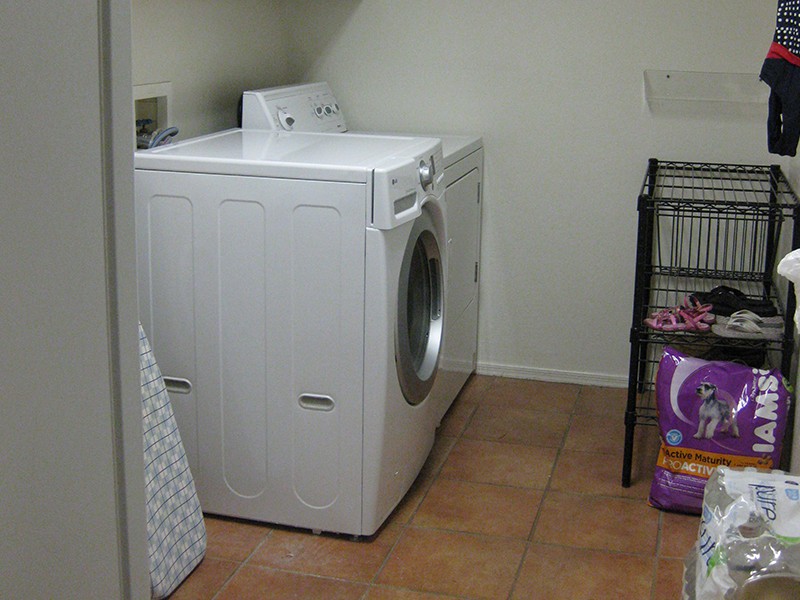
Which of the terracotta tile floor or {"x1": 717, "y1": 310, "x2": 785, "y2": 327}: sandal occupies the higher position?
{"x1": 717, "y1": 310, "x2": 785, "y2": 327}: sandal

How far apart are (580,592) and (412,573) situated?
406 millimetres

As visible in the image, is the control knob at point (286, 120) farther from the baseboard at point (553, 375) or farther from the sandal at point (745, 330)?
the sandal at point (745, 330)

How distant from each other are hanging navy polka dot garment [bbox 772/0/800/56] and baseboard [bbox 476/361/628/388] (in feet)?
5.64

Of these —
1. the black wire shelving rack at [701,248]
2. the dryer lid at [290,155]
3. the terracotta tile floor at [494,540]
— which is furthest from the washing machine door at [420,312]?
the black wire shelving rack at [701,248]

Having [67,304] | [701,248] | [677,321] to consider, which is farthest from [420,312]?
[67,304]

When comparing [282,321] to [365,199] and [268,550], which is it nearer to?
[365,199]

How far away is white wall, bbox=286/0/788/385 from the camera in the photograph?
10.6ft

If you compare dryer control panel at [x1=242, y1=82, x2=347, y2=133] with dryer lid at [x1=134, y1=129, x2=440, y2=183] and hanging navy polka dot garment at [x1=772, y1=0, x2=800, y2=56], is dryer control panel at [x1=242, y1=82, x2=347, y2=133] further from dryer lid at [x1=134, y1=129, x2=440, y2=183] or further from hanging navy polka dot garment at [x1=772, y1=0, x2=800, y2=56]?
hanging navy polka dot garment at [x1=772, y1=0, x2=800, y2=56]

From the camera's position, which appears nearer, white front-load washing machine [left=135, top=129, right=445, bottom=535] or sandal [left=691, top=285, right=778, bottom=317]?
white front-load washing machine [left=135, top=129, right=445, bottom=535]

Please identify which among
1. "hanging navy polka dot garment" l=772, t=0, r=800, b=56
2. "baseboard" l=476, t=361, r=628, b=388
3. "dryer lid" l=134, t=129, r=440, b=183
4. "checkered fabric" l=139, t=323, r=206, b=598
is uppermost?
"hanging navy polka dot garment" l=772, t=0, r=800, b=56

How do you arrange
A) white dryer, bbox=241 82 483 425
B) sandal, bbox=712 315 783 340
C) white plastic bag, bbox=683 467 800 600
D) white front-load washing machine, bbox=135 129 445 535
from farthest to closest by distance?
white dryer, bbox=241 82 483 425 < sandal, bbox=712 315 783 340 < white front-load washing machine, bbox=135 129 445 535 < white plastic bag, bbox=683 467 800 600

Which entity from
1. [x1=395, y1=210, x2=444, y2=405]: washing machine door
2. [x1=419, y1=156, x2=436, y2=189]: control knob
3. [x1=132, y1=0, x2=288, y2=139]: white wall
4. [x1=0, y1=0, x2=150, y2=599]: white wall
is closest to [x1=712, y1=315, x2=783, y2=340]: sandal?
[x1=395, y1=210, x2=444, y2=405]: washing machine door

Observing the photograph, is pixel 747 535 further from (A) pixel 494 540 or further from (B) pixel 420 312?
(B) pixel 420 312

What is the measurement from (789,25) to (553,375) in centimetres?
184
